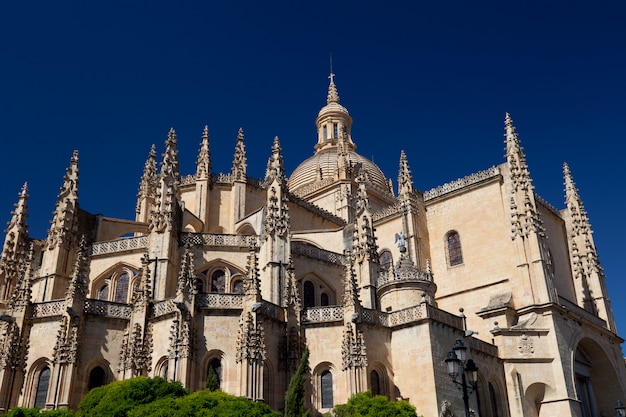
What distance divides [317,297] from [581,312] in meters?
14.1

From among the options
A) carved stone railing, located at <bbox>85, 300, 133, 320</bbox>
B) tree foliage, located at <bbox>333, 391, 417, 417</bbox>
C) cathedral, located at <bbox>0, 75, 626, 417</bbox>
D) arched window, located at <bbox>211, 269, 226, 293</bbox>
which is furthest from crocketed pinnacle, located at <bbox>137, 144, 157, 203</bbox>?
tree foliage, located at <bbox>333, 391, 417, 417</bbox>

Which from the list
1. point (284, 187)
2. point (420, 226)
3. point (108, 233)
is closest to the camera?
point (284, 187)

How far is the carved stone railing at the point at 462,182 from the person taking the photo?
36875 millimetres

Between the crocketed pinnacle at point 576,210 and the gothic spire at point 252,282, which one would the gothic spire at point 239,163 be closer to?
the gothic spire at point 252,282

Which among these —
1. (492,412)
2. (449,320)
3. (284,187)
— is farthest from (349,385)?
(284,187)

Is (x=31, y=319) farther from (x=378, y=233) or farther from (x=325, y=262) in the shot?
(x=378, y=233)

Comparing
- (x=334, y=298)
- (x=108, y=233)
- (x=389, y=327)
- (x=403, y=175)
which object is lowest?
(x=389, y=327)

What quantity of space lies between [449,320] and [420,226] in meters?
11.3

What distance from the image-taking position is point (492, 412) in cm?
2798

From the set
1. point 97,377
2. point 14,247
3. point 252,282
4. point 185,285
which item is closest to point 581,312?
point 252,282

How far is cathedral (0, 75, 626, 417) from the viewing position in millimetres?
24484

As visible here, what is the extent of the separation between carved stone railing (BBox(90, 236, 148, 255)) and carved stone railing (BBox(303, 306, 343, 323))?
31.4 feet

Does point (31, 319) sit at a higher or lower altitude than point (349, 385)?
higher

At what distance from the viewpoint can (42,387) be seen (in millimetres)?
24688
